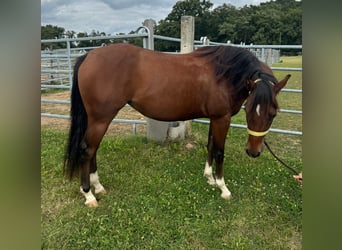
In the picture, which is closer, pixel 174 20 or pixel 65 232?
pixel 65 232

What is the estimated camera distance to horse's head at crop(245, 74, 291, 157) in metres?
1.86

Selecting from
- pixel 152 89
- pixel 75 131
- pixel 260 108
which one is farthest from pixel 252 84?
pixel 75 131

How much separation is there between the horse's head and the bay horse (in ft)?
0.19

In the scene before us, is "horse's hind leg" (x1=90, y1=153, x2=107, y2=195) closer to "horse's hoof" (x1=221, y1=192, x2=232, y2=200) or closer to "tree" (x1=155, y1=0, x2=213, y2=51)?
"horse's hoof" (x1=221, y1=192, x2=232, y2=200)

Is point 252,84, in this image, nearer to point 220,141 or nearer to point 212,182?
point 220,141

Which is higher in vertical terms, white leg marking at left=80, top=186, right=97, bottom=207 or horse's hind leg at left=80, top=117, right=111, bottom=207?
horse's hind leg at left=80, top=117, right=111, bottom=207

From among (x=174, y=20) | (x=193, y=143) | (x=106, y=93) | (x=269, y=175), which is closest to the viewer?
(x=106, y=93)

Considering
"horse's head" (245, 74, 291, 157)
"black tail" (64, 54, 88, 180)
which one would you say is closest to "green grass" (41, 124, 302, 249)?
"black tail" (64, 54, 88, 180)

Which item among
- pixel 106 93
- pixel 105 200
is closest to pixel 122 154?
pixel 105 200

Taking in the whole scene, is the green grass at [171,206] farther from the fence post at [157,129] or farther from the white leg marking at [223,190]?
the fence post at [157,129]

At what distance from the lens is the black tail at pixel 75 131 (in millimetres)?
2275

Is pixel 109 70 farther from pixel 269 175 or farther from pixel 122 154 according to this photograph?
pixel 269 175
